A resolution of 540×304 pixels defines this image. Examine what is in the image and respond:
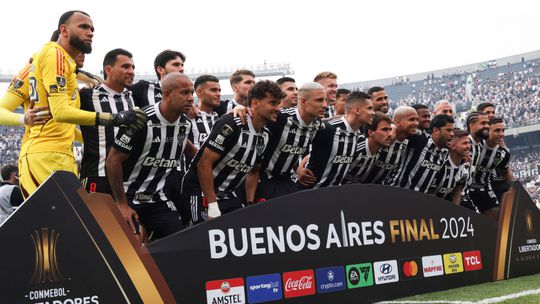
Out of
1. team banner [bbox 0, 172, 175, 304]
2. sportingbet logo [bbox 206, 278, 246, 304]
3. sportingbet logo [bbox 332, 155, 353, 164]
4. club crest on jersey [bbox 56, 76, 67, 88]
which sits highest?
club crest on jersey [bbox 56, 76, 67, 88]

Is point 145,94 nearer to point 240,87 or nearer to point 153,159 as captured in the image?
point 153,159

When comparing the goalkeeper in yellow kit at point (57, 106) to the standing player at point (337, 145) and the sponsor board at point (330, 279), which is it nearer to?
the sponsor board at point (330, 279)

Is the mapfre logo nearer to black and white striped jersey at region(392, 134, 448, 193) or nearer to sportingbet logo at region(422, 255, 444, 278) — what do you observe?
sportingbet logo at region(422, 255, 444, 278)

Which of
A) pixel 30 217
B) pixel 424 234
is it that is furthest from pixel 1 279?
pixel 424 234

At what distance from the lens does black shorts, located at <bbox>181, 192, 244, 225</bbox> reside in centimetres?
528

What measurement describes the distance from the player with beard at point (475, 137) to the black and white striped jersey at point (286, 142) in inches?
112

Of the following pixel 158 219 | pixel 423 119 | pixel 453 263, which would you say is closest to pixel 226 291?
pixel 158 219

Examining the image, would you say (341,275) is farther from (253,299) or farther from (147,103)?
(147,103)

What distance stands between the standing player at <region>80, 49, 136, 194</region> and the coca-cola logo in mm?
1669

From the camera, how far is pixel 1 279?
134 inches

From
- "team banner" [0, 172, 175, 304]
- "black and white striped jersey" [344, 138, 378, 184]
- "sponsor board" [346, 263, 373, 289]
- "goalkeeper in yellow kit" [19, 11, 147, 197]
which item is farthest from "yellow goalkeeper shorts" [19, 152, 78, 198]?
"black and white striped jersey" [344, 138, 378, 184]

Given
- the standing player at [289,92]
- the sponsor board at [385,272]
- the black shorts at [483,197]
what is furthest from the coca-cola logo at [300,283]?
the black shorts at [483,197]

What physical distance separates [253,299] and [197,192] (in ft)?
4.67

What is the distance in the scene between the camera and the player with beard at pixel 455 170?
7145 mm
